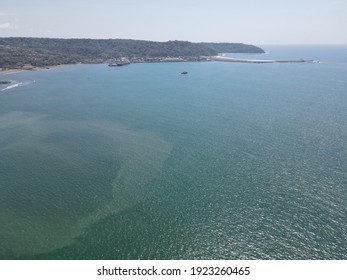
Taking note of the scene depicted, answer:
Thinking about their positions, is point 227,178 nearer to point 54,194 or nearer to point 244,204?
point 244,204

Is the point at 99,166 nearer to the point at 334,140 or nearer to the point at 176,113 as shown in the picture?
the point at 176,113

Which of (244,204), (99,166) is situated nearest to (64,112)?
(99,166)

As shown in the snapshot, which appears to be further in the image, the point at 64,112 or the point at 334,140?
the point at 64,112
